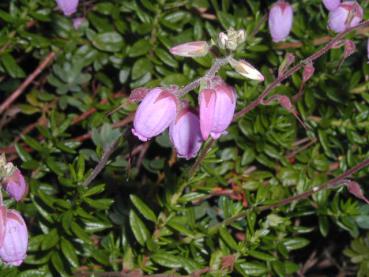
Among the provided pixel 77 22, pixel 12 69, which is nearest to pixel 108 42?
pixel 77 22

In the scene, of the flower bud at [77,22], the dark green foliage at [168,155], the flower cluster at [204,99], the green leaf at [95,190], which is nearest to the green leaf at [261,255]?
the dark green foliage at [168,155]

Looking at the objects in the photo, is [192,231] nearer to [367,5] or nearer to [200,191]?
[200,191]

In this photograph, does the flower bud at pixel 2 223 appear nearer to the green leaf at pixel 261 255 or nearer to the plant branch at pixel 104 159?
the plant branch at pixel 104 159

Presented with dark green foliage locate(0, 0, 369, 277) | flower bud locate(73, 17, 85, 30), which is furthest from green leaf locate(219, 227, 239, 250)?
flower bud locate(73, 17, 85, 30)

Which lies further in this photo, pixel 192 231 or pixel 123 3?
pixel 123 3

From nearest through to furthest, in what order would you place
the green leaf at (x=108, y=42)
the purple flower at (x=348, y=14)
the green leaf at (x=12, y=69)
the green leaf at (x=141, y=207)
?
the green leaf at (x=141, y=207) < the purple flower at (x=348, y=14) < the green leaf at (x=12, y=69) < the green leaf at (x=108, y=42)

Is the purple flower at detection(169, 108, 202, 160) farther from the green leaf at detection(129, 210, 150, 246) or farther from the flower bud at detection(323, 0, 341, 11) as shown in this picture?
the flower bud at detection(323, 0, 341, 11)

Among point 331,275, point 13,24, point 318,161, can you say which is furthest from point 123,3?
point 331,275

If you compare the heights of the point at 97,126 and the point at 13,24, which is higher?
the point at 13,24
